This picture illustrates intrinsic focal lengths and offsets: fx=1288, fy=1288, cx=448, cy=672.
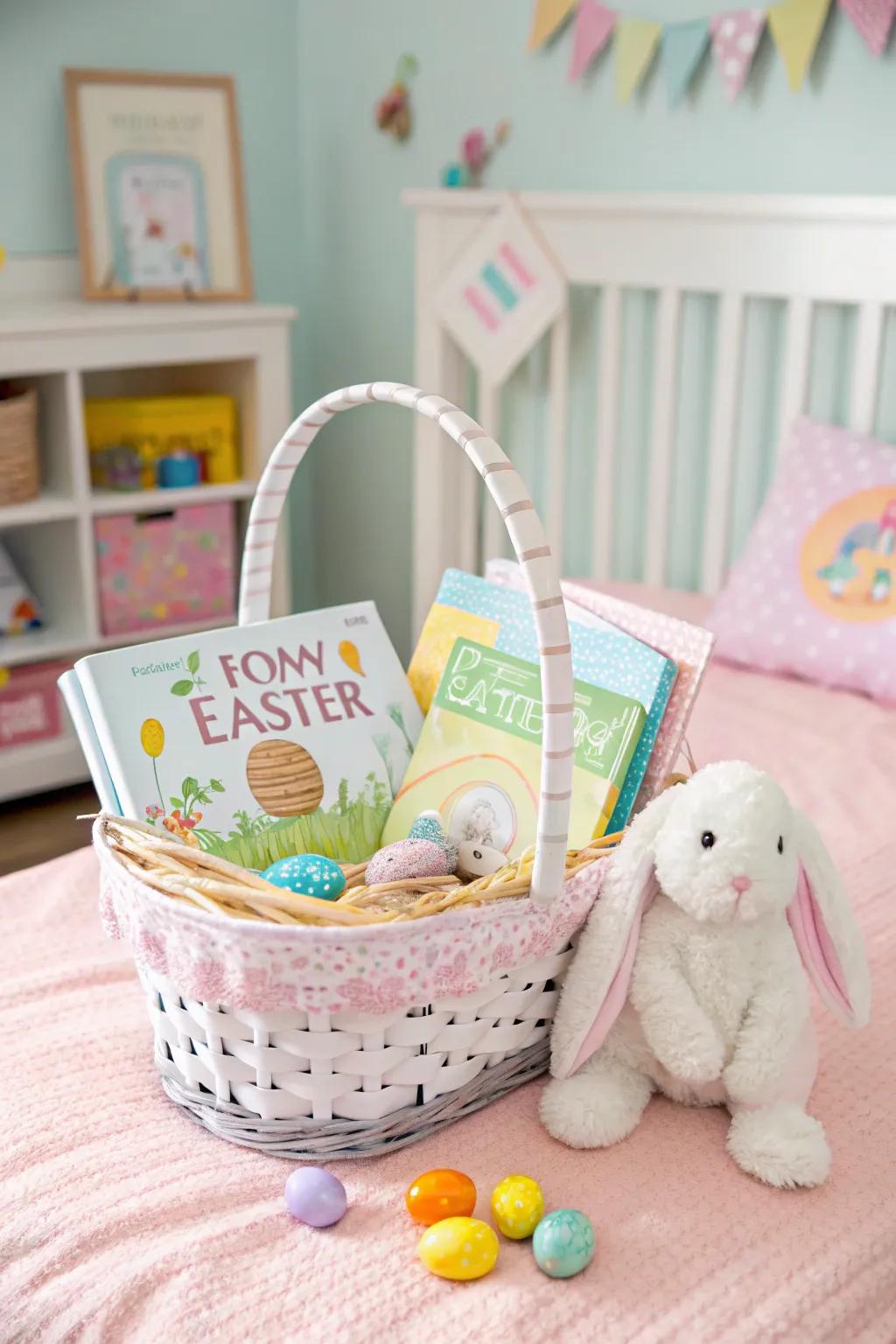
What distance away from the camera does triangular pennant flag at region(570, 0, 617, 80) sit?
1925mm

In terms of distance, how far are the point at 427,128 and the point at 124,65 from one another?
0.56m

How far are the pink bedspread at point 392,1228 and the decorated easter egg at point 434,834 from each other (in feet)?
0.52

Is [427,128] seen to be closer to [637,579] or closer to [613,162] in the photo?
[613,162]

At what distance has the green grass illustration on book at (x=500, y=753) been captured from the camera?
871 mm

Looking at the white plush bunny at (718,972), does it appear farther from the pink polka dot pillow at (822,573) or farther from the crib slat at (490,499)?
the crib slat at (490,499)

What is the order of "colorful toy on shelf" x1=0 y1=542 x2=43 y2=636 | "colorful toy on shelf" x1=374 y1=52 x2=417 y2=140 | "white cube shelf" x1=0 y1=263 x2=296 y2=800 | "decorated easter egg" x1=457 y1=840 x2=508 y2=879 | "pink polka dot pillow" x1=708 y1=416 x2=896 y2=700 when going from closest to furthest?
"decorated easter egg" x1=457 y1=840 x2=508 y2=879
"pink polka dot pillow" x1=708 y1=416 x2=896 y2=700
"white cube shelf" x1=0 y1=263 x2=296 y2=800
"colorful toy on shelf" x1=0 y1=542 x2=43 y2=636
"colorful toy on shelf" x1=374 y1=52 x2=417 y2=140

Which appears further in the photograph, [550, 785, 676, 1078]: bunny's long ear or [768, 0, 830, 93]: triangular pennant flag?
[768, 0, 830, 93]: triangular pennant flag

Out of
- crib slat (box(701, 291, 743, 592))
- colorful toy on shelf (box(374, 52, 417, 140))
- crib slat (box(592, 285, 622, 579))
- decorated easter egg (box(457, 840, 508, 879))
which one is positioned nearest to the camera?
decorated easter egg (box(457, 840, 508, 879))

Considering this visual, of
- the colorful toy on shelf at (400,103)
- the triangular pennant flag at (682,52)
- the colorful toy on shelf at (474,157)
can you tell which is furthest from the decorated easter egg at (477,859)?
the colorful toy on shelf at (400,103)

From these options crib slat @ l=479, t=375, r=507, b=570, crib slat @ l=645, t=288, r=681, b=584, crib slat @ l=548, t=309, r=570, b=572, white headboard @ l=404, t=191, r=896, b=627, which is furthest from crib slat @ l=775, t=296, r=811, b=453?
crib slat @ l=479, t=375, r=507, b=570

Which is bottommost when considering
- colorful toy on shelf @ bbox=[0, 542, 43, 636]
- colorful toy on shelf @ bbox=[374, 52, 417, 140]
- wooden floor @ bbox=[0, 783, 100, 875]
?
wooden floor @ bbox=[0, 783, 100, 875]

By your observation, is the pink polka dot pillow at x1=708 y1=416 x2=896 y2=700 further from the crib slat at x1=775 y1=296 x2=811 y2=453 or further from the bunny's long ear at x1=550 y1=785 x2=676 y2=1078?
the bunny's long ear at x1=550 y1=785 x2=676 y2=1078

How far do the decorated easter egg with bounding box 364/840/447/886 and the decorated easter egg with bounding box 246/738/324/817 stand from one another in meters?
0.11

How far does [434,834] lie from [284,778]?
127 millimetres
